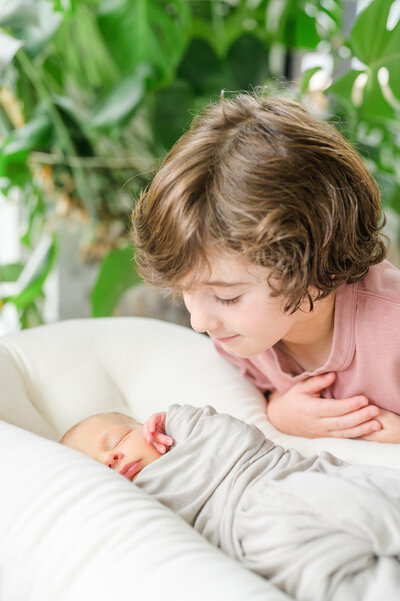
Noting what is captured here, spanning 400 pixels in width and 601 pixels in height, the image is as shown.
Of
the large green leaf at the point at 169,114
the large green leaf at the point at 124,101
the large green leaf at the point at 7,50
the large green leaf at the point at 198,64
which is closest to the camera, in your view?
the large green leaf at the point at 7,50

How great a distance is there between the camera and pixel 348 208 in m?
0.77

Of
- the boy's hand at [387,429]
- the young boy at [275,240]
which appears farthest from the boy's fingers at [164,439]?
the boy's hand at [387,429]

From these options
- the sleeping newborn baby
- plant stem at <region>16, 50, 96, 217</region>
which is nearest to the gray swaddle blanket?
the sleeping newborn baby

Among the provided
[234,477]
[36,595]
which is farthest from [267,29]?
[36,595]

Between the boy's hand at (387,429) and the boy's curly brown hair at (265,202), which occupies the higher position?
the boy's curly brown hair at (265,202)

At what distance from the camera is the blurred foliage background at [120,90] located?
1.30 m

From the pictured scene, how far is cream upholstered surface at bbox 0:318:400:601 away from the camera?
1.83 ft

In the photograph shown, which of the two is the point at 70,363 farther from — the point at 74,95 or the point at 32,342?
the point at 74,95

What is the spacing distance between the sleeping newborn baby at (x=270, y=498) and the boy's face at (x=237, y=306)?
4.6 inches

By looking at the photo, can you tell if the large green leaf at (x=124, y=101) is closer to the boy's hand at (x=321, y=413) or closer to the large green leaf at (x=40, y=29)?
the large green leaf at (x=40, y=29)

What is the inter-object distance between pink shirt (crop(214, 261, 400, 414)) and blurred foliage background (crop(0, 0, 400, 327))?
46 cm

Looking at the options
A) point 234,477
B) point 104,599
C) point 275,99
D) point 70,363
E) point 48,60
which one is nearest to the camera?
point 104,599

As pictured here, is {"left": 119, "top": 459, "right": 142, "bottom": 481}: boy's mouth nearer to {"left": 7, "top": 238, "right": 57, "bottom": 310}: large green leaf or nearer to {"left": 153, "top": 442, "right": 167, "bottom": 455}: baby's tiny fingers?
Result: {"left": 153, "top": 442, "right": 167, "bottom": 455}: baby's tiny fingers

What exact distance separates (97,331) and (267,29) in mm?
1174
